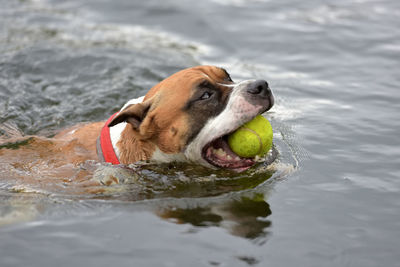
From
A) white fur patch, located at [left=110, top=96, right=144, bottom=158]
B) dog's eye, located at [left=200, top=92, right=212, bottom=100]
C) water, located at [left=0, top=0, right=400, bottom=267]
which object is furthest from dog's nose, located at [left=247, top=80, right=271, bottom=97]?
white fur patch, located at [left=110, top=96, right=144, bottom=158]

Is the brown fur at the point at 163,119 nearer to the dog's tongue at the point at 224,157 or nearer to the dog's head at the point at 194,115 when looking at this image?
the dog's head at the point at 194,115

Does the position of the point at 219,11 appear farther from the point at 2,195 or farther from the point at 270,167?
the point at 2,195

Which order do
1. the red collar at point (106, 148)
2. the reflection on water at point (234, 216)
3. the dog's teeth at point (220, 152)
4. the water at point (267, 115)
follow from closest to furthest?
the water at point (267, 115) < the reflection on water at point (234, 216) < the dog's teeth at point (220, 152) < the red collar at point (106, 148)

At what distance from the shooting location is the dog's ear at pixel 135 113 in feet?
19.1

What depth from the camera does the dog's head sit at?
5797 millimetres

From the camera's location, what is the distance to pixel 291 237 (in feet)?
16.2

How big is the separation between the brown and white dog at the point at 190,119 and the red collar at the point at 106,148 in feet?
0.04

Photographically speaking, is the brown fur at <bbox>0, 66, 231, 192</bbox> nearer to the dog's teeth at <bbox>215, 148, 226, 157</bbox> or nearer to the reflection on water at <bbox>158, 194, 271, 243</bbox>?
the dog's teeth at <bbox>215, 148, 226, 157</bbox>

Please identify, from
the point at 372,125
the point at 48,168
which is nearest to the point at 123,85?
the point at 48,168

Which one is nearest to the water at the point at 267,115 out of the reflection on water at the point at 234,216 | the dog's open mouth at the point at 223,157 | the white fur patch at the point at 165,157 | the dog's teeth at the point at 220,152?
the reflection on water at the point at 234,216

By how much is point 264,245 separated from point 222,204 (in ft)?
2.98

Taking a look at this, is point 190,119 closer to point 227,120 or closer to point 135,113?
point 227,120

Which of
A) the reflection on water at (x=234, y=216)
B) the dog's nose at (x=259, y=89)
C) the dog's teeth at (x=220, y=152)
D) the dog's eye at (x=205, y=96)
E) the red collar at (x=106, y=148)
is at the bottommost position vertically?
the reflection on water at (x=234, y=216)

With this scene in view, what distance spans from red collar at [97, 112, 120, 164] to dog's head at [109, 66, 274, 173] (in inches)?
14.8
